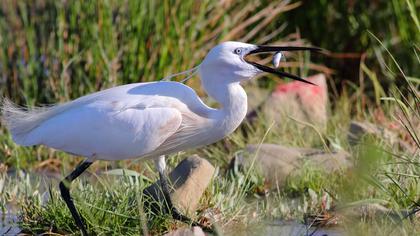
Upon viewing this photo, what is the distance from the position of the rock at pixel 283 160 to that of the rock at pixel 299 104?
860 mm

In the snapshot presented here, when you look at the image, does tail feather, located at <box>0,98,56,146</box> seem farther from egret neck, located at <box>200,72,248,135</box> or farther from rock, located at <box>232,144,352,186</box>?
rock, located at <box>232,144,352,186</box>

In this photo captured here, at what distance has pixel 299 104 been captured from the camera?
675 centimetres

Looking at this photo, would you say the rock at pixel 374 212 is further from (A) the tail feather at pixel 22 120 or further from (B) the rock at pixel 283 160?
(A) the tail feather at pixel 22 120

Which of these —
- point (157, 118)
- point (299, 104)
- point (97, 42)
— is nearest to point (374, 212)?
point (157, 118)

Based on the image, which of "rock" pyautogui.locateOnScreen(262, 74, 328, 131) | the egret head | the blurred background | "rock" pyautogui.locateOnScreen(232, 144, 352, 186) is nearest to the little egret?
the egret head

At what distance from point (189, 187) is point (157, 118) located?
1.50 feet

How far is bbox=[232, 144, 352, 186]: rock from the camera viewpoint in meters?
5.42

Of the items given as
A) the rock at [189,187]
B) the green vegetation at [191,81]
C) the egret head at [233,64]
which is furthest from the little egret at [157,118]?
the green vegetation at [191,81]

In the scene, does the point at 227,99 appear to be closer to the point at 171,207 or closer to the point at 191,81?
the point at 171,207

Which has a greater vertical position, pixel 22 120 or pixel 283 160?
pixel 22 120

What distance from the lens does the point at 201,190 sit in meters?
4.49

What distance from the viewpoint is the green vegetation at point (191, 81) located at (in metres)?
4.46

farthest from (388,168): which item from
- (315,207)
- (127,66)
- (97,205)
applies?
(127,66)

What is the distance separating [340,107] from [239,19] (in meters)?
1.33
